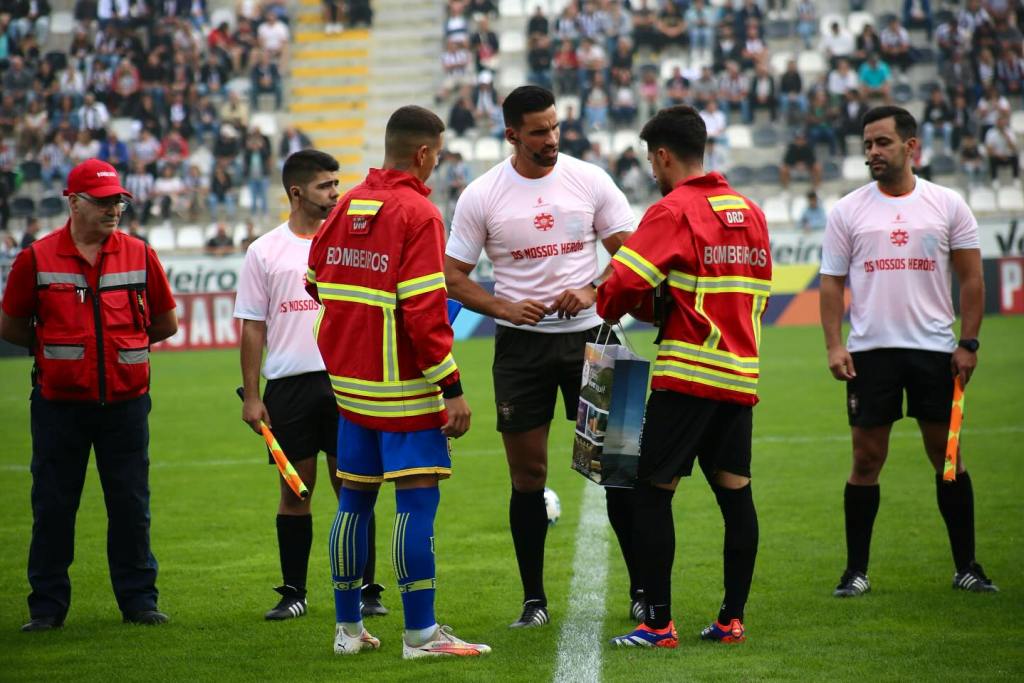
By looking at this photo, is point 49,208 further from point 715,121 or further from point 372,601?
point 372,601

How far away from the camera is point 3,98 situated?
97.0ft

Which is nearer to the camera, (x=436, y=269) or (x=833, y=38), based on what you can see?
(x=436, y=269)

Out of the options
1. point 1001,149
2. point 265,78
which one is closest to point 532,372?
point 1001,149

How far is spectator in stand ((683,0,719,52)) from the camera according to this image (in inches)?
1103

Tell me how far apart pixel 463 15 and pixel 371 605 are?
81.5ft

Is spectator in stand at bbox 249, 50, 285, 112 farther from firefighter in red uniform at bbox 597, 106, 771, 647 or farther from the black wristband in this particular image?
the black wristband

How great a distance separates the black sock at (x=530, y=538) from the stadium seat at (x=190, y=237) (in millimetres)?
21253

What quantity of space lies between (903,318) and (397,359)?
265 centimetres

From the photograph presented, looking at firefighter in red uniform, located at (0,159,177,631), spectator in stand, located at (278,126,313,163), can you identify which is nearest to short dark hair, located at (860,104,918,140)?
firefighter in red uniform, located at (0,159,177,631)

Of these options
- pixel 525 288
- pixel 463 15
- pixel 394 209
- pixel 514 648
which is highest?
pixel 463 15

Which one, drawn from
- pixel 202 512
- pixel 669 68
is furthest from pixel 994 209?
pixel 202 512

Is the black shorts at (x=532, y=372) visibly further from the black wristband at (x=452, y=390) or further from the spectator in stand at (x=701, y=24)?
the spectator in stand at (x=701, y=24)

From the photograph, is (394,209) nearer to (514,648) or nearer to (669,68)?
(514,648)

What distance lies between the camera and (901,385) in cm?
634
